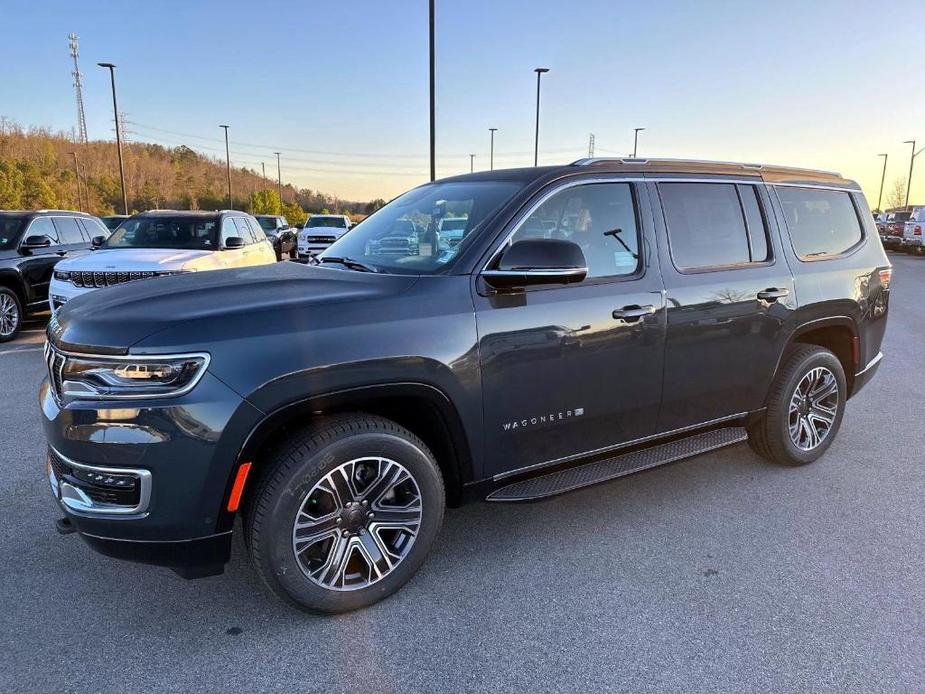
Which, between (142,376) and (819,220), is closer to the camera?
(142,376)

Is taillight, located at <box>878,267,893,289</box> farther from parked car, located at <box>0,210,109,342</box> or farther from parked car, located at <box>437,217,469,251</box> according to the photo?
parked car, located at <box>0,210,109,342</box>

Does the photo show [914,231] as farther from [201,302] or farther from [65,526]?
[65,526]

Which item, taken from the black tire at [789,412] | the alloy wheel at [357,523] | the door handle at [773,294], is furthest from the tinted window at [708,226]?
the alloy wheel at [357,523]

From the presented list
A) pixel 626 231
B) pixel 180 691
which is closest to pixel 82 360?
pixel 180 691

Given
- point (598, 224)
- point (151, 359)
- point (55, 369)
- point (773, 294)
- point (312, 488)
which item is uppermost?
point (598, 224)

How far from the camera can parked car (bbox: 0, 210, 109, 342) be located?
344 inches

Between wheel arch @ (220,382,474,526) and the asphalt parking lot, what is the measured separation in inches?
22.4

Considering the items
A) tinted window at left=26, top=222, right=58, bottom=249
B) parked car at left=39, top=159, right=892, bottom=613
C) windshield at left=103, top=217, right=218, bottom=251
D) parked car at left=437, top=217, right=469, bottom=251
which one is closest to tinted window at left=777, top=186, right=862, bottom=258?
parked car at left=39, top=159, right=892, bottom=613

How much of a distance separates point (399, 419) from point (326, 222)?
73.4 ft

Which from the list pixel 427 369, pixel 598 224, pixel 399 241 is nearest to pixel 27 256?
pixel 399 241

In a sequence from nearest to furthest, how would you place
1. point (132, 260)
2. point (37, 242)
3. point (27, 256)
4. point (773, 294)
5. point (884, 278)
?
point (773, 294), point (884, 278), point (132, 260), point (27, 256), point (37, 242)

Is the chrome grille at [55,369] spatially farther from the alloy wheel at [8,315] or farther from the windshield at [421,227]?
the alloy wheel at [8,315]

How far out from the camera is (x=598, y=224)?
334 cm

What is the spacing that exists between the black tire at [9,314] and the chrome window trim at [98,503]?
7802mm
